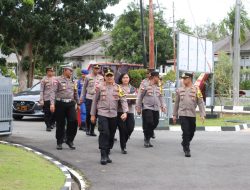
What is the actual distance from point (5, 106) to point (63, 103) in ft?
3.91

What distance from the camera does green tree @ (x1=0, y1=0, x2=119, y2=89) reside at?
28592 millimetres

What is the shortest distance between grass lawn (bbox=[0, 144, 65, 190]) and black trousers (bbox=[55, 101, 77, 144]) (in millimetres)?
1163

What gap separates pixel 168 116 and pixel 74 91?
580 centimetres

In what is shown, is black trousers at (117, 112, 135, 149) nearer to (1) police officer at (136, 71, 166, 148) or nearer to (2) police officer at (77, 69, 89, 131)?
(1) police officer at (136, 71, 166, 148)

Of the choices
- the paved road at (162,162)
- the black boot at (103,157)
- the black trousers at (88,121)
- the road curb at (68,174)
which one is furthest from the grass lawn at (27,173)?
the black trousers at (88,121)

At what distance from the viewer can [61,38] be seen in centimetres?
3119

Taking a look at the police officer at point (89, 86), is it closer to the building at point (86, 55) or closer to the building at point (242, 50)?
the building at point (242, 50)

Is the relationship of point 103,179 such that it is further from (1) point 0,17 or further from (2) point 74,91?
(1) point 0,17

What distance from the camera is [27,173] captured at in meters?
8.02

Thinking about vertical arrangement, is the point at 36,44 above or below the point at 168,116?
above

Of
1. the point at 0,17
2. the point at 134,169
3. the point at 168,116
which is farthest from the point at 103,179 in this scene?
the point at 0,17

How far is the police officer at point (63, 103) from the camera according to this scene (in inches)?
432

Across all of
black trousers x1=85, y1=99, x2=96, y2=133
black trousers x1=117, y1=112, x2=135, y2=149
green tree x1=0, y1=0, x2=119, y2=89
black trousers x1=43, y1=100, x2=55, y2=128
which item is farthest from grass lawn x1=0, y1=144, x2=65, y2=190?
green tree x1=0, y1=0, x2=119, y2=89

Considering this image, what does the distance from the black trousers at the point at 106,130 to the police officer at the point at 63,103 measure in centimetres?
137
